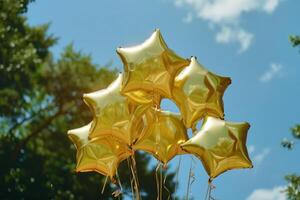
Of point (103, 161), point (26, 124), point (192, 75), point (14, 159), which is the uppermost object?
point (26, 124)

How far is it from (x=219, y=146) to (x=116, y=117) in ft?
2.93

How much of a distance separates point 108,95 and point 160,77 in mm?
510

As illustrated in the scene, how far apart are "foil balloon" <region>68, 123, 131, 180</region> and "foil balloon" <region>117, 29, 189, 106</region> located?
0.44 meters

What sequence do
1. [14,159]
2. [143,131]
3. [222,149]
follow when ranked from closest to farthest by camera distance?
1. [222,149]
2. [143,131]
3. [14,159]

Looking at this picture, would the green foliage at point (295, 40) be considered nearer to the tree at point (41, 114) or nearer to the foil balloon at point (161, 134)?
the tree at point (41, 114)

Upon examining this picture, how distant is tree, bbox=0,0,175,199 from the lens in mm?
17297

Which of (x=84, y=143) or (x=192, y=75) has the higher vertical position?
(x=192, y=75)

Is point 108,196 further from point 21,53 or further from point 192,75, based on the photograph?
point 192,75

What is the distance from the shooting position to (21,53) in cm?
1764

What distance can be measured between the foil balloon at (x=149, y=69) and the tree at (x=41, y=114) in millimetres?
12482

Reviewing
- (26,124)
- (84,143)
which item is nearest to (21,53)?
(26,124)

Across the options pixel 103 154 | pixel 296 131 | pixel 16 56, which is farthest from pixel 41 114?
pixel 103 154

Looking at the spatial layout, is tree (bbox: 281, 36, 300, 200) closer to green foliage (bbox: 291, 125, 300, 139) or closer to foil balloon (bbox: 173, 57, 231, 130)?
green foliage (bbox: 291, 125, 300, 139)

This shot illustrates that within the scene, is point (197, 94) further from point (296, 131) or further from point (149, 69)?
point (296, 131)
